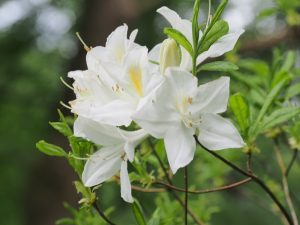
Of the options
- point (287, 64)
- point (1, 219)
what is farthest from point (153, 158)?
point (1, 219)

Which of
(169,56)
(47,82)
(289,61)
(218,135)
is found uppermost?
(169,56)

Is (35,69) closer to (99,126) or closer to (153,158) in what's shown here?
(153,158)

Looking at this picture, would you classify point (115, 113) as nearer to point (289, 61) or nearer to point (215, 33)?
point (215, 33)

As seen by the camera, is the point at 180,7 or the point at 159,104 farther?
the point at 180,7

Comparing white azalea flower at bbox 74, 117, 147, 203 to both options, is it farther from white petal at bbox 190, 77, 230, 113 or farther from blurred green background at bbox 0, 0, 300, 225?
blurred green background at bbox 0, 0, 300, 225

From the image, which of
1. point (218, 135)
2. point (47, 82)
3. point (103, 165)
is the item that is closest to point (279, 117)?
point (218, 135)

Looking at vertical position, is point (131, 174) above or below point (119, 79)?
below

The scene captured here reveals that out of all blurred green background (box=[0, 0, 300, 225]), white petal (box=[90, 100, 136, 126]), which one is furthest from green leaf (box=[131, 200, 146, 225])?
blurred green background (box=[0, 0, 300, 225])
